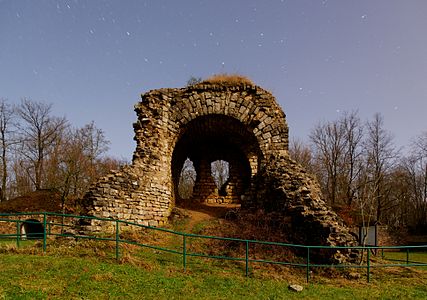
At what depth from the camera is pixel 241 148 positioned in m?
16.3

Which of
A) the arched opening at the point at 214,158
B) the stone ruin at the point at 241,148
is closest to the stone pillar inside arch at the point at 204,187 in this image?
the arched opening at the point at 214,158

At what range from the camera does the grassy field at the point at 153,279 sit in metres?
5.53

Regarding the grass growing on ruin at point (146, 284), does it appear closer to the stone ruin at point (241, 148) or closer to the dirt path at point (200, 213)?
the stone ruin at point (241, 148)

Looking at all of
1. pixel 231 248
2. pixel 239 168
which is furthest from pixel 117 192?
pixel 239 168

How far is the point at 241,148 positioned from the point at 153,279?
10.6 metres

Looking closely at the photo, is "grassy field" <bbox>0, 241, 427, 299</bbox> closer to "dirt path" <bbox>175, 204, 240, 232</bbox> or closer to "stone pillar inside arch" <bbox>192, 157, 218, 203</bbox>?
"dirt path" <bbox>175, 204, 240, 232</bbox>

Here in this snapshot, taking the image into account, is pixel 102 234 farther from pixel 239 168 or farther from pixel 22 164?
pixel 22 164

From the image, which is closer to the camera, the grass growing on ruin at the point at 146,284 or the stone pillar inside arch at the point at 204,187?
the grass growing on ruin at the point at 146,284

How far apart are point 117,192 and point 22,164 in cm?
2560

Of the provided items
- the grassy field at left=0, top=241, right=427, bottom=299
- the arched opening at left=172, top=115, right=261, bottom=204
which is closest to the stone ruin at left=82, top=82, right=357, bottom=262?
the arched opening at left=172, top=115, right=261, bottom=204

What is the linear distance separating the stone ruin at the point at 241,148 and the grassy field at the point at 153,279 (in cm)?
133

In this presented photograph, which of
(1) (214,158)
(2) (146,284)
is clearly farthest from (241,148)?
(2) (146,284)

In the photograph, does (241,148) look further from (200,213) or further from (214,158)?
(200,213)

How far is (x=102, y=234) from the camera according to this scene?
977cm
